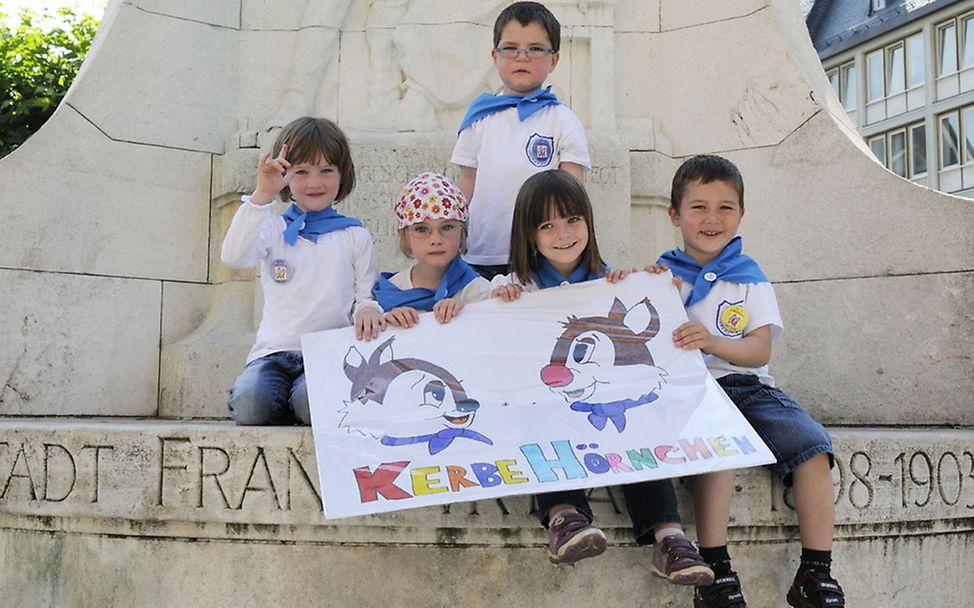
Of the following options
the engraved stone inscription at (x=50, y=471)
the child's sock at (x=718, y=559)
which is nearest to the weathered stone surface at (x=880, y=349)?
the child's sock at (x=718, y=559)

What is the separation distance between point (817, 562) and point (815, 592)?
102mm

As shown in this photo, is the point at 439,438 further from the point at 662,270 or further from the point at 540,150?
the point at 540,150

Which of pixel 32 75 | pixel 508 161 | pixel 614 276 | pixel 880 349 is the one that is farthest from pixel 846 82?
pixel 614 276

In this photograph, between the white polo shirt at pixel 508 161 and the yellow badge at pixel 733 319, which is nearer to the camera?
the yellow badge at pixel 733 319

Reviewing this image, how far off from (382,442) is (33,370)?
2.94 meters

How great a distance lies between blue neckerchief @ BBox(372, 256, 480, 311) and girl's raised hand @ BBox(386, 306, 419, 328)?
0.23m

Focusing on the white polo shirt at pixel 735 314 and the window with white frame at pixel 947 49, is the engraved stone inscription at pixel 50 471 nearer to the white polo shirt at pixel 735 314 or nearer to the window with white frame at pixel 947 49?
the white polo shirt at pixel 735 314

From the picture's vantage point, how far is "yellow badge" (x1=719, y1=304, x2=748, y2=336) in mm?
3746

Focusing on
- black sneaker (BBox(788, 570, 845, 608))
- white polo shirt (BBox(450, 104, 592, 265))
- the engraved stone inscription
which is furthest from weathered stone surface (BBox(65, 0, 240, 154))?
black sneaker (BBox(788, 570, 845, 608))

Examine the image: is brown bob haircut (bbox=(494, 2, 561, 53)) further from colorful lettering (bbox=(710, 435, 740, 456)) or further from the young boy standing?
colorful lettering (bbox=(710, 435, 740, 456))

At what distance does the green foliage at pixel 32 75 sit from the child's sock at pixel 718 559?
10985mm

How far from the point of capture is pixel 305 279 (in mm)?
4258

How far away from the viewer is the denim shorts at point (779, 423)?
11.2 feet

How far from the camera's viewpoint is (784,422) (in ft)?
11.5
